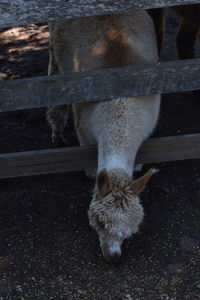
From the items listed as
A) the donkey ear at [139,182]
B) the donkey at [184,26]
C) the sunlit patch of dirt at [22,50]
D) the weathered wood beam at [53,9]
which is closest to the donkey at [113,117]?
the donkey ear at [139,182]

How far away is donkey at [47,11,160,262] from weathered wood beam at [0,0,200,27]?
1.34 metres

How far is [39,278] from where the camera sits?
396 cm

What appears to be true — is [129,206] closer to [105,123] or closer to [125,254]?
[125,254]

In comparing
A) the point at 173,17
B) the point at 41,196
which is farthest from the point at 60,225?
the point at 173,17

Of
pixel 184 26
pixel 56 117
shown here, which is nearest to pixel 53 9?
pixel 56 117

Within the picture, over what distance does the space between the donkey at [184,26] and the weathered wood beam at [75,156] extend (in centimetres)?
199

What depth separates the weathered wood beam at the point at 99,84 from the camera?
3.60 m

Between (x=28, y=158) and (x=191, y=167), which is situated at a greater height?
(x=28, y=158)

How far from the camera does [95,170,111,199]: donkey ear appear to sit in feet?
12.8

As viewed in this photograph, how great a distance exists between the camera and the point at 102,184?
397cm

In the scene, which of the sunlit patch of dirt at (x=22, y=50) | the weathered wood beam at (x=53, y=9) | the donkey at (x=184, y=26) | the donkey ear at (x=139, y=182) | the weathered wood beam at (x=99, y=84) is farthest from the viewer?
the sunlit patch of dirt at (x=22, y=50)

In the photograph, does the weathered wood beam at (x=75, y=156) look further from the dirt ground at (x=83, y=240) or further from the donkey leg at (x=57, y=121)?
the donkey leg at (x=57, y=121)

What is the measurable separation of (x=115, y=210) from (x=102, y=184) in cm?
23

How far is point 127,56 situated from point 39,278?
2.16m
